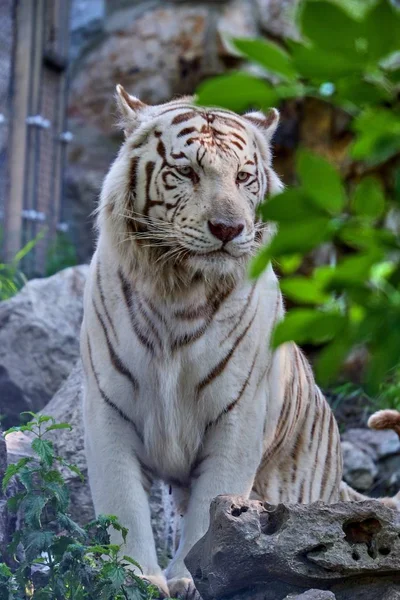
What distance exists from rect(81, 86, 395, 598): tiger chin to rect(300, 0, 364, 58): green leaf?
250 cm

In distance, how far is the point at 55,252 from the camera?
804 centimetres

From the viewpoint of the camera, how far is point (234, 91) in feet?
2.97

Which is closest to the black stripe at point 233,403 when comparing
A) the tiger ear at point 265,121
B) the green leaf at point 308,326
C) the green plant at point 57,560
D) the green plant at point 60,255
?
the green plant at point 57,560

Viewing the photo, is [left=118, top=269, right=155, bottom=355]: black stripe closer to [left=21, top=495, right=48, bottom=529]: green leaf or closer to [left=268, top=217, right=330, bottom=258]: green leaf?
[left=21, top=495, right=48, bottom=529]: green leaf

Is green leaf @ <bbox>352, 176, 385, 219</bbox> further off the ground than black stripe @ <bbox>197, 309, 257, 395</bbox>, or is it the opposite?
green leaf @ <bbox>352, 176, 385, 219</bbox>

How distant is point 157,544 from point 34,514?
194 cm

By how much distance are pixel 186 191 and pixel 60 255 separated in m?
4.68

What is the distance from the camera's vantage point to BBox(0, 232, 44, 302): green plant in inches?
271

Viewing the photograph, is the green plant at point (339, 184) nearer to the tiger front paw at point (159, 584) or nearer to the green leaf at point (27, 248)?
the tiger front paw at point (159, 584)

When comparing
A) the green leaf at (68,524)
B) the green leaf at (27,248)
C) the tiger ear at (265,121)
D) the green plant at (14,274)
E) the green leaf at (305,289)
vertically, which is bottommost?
the green leaf at (68,524)

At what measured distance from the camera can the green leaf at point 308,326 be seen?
95cm

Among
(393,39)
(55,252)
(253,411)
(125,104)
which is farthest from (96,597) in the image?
(55,252)

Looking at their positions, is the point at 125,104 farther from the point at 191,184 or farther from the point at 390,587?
the point at 390,587

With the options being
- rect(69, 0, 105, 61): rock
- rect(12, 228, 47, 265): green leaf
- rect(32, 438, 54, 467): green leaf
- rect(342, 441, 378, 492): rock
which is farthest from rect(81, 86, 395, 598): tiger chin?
rect(69, 0, 105, 61): rock
